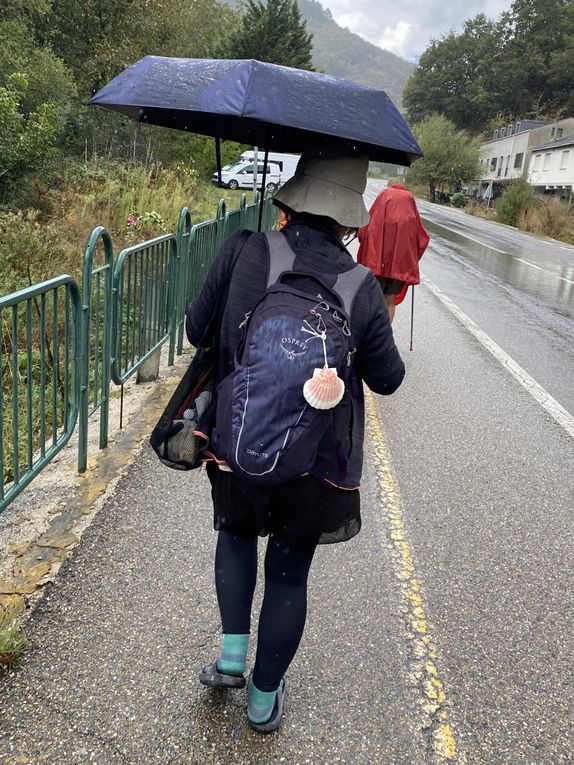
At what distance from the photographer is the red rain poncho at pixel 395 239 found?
6035 millimetres

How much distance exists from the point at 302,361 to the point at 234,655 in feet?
3.76

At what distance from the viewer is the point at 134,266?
4.25m

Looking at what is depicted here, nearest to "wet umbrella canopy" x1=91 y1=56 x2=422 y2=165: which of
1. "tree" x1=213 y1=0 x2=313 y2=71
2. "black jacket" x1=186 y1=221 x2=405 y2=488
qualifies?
"black jacket" x1=186 y1=221 x2=405 y2=488

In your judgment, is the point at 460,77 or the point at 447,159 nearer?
the point at 447,159

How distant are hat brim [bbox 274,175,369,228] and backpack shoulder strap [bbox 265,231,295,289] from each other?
107mm

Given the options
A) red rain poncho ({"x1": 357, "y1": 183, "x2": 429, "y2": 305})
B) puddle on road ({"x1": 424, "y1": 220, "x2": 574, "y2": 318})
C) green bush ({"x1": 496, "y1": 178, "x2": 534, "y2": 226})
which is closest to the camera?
red rain poncho ({"x1": 357, "y1": 183, "x2": 429, "y2": 305})

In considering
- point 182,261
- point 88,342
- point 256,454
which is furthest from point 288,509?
point 182,261

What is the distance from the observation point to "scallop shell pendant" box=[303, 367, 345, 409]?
171cm

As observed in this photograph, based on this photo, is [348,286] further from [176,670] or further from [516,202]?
[516,202]

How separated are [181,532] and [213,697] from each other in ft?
3.82

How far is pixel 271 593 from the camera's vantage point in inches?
82.1

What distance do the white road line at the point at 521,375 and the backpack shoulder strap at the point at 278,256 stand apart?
164 inches

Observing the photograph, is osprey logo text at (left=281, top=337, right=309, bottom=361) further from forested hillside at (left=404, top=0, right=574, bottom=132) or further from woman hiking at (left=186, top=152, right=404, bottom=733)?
forested hillside at (left=404, top=0, right=574, bottom=132)

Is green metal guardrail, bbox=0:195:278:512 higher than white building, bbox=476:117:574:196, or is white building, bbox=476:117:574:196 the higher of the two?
white building, bbox=476:117:574:196
